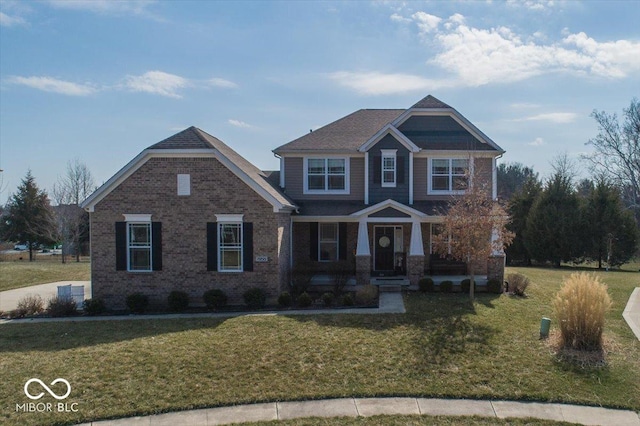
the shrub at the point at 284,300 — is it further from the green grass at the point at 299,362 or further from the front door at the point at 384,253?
the front door at the point at 384,253

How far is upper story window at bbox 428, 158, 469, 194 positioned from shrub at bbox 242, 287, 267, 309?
901 centimetres

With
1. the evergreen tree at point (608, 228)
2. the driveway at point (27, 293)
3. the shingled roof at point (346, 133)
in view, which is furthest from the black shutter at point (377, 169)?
the evergreen tree at point (608, 228)

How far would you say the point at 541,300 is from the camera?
15391mm

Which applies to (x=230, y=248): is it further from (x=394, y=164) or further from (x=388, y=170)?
(x=394, y=164)

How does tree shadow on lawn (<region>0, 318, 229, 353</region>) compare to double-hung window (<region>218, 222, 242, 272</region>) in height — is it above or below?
below

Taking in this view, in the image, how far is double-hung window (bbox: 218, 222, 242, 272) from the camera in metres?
15.8

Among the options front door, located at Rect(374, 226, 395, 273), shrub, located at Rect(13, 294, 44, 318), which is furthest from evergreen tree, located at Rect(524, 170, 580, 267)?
shrub, located at Rect(13, 294, 44, 318)

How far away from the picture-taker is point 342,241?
19.7 m

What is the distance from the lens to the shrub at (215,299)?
1512 cm

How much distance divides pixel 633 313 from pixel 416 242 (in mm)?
7200

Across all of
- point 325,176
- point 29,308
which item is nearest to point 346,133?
point 325,176

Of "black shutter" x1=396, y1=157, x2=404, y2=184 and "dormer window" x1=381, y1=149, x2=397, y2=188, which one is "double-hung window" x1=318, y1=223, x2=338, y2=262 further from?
"black shutter" x1=396, y1=157, x2=404, y2=184

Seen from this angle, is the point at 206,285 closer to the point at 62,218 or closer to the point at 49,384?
the point at 49,384

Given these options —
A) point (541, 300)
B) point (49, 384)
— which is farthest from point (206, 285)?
point (541, 300)
